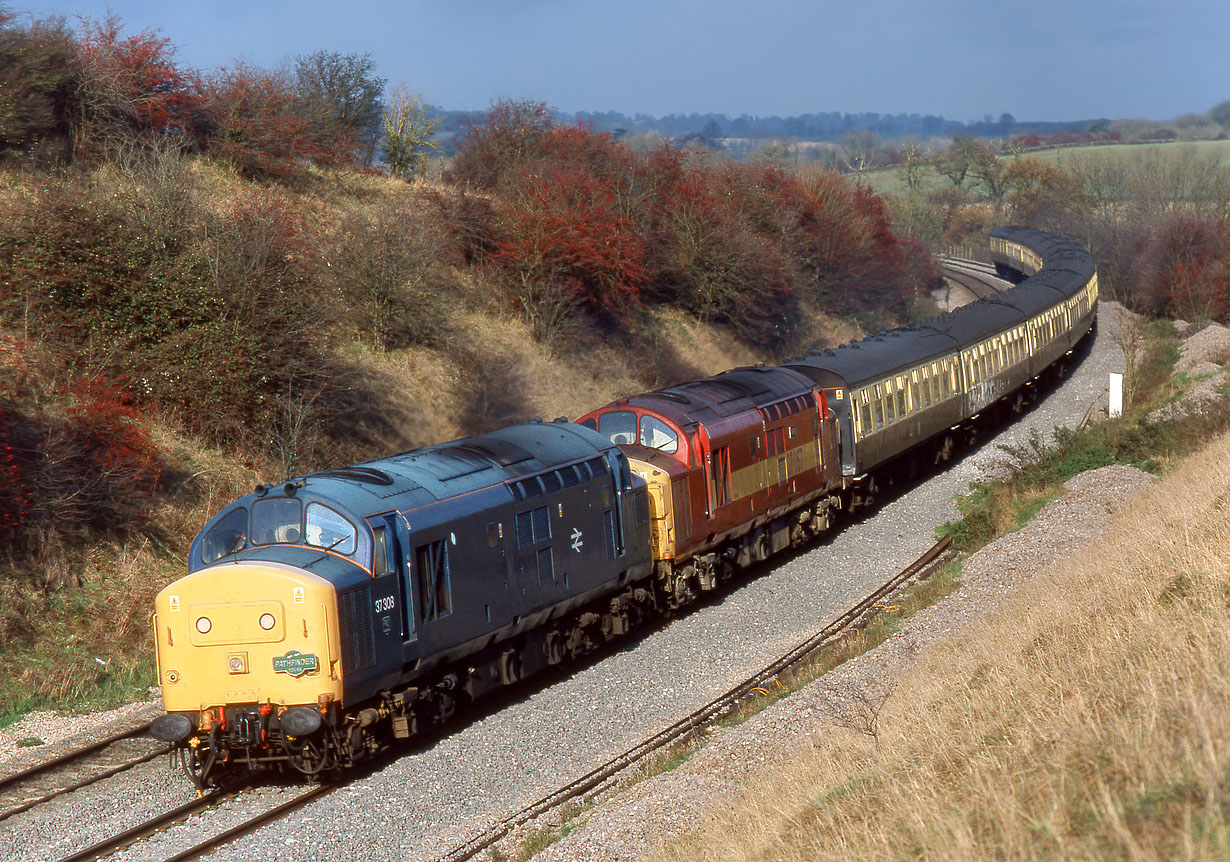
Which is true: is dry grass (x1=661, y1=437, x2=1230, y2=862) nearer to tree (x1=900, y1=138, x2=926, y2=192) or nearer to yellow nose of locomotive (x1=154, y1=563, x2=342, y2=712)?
yellow nose of locomotive (x1=154, y1=563, x2=342, y2=712)

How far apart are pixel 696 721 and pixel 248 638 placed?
554cm

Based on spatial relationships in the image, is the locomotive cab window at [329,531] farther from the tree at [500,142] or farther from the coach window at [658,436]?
the tree at [500,142]

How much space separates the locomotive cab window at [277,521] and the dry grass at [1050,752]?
18.5 ft

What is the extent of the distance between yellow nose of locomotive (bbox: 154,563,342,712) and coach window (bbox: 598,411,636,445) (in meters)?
8.21

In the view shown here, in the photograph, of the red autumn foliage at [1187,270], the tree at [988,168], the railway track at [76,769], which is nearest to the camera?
the railway track at [76,769]

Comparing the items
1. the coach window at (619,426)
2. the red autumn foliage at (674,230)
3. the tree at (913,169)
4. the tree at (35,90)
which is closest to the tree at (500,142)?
the red autumn foliage at (674,230)

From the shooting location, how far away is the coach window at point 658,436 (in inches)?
760

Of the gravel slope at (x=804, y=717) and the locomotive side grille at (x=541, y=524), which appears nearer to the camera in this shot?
the gravel slope at (x=804, y=717)

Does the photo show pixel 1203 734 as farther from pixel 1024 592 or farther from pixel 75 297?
pixel 75 297

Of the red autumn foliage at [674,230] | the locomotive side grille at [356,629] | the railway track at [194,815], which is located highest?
the red autumn foliage at [674,230]

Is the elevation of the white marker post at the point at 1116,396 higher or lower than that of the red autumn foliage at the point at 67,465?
lower

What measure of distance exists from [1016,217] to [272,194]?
86.6 meters

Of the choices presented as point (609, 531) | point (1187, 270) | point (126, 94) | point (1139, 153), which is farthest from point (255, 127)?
point (1139, 153)

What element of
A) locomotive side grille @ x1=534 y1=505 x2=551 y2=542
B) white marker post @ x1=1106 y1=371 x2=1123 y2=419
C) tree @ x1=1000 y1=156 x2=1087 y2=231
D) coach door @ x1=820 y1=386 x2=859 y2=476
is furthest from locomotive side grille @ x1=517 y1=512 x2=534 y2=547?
tree @ x1=1000 y1=156 x2=1087 y2=231
